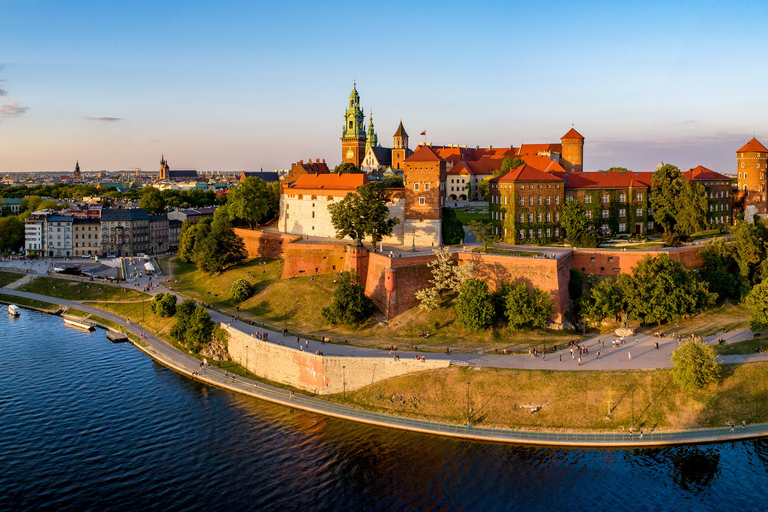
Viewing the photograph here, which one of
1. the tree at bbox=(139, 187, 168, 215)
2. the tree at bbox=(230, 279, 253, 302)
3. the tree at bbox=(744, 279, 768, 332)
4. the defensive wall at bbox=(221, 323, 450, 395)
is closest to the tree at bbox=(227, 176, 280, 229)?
the tree at bbox=(230, 279, 253, 302)

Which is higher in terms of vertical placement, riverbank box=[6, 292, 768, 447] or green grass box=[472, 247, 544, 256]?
green grass box=[472, 247, 544, 256]

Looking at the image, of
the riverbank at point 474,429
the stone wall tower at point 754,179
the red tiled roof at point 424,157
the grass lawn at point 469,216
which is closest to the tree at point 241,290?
the riverbank at point 474,429

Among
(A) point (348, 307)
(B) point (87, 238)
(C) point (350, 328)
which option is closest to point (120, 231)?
(B) point (87, 238)

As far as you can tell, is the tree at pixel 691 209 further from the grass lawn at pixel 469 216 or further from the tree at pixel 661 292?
the grass lawn at pixel 469 216

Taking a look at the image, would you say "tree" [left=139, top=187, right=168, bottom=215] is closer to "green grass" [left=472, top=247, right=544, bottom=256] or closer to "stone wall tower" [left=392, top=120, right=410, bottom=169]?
"stone wall tower" [left=392, top=120, right=410, bottom=169]

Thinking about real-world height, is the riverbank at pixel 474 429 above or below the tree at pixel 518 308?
below
